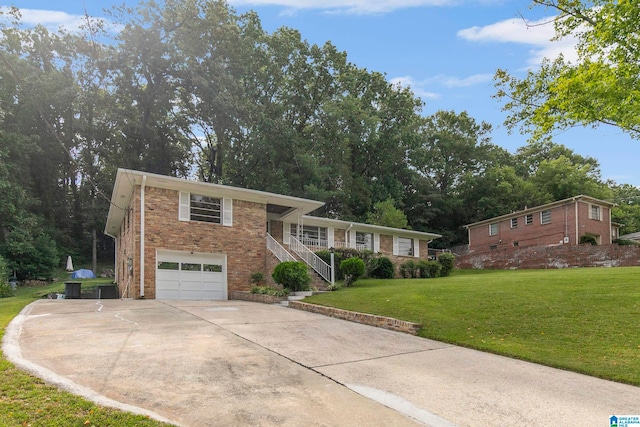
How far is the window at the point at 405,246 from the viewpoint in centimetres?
2683

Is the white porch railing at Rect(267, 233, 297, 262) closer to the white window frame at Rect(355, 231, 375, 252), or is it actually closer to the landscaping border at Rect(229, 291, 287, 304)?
the landscaping border at Rect(229, 291, 287, 304)

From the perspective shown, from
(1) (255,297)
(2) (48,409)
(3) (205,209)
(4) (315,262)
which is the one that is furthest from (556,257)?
(2) (48,409)

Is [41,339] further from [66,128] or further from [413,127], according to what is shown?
[413,127]

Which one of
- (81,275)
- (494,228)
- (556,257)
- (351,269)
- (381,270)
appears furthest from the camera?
(494,228)

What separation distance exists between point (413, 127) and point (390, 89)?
4.31m

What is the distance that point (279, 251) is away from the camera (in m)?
18.0

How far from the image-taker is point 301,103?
35.9m

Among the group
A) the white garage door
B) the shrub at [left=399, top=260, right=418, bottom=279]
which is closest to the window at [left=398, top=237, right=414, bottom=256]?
the shrub at [left=399, top=260, right=418, bottom=279]

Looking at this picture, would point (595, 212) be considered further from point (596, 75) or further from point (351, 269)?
point (596, 75)

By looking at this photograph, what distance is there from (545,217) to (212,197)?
2275 cm

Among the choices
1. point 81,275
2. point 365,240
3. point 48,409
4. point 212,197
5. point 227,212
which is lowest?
point 81,275

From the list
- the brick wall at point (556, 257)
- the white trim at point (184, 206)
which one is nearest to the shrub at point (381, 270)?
the brick wall at point (556, 257)

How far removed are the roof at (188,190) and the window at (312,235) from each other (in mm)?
1773

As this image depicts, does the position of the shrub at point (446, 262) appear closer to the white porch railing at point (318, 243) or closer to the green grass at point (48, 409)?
the white porch railing at point (318, 243)
